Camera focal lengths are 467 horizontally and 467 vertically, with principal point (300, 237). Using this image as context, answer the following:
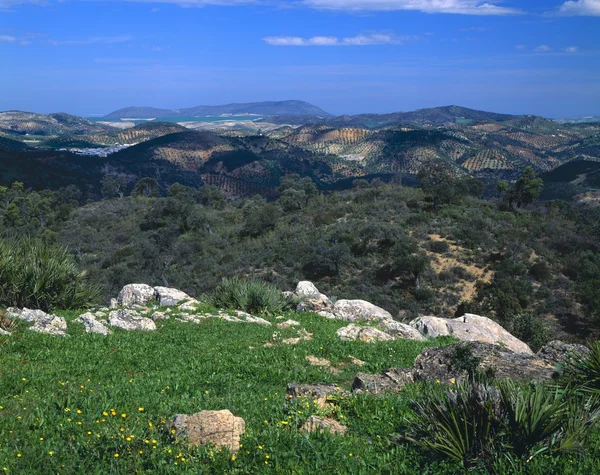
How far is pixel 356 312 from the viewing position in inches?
615

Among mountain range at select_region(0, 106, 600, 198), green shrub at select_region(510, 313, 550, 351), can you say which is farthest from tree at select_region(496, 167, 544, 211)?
mountain range at select_region(0, 106, 600, 198)

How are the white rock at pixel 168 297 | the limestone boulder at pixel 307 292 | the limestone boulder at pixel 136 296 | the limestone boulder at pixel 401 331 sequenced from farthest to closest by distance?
the limestone boulder at pixel 307 292
the limestone boulder at pixel 136 296
the white rock at pixel 168 297
the limestone boulder at pixel 401 331

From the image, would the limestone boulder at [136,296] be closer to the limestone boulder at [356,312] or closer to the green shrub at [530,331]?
the limestone boulder at [356,312]

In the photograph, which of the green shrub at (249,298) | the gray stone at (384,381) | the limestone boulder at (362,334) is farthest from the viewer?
the green shrub at (249,298)

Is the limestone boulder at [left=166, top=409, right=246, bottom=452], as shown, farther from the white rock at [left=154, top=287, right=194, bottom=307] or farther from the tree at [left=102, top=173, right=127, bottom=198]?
the tree at [left=102, top=173, right=127, bottom=198]

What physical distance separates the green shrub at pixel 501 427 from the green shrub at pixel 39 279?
34.4 ft

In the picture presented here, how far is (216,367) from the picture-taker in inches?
320

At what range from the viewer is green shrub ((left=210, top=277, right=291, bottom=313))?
1519cm

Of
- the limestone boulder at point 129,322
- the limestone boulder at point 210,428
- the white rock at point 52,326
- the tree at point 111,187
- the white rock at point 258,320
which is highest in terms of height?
the limestone boulder at point 210,428

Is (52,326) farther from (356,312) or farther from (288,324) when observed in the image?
(356,312)

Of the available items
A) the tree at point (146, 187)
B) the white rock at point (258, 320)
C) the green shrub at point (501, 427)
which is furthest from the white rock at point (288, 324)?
the tree at point (146, 187)

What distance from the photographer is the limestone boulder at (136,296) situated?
15.3 metres

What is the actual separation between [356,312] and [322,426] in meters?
10.5

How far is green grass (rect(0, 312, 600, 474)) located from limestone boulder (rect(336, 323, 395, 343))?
47.0 inches
